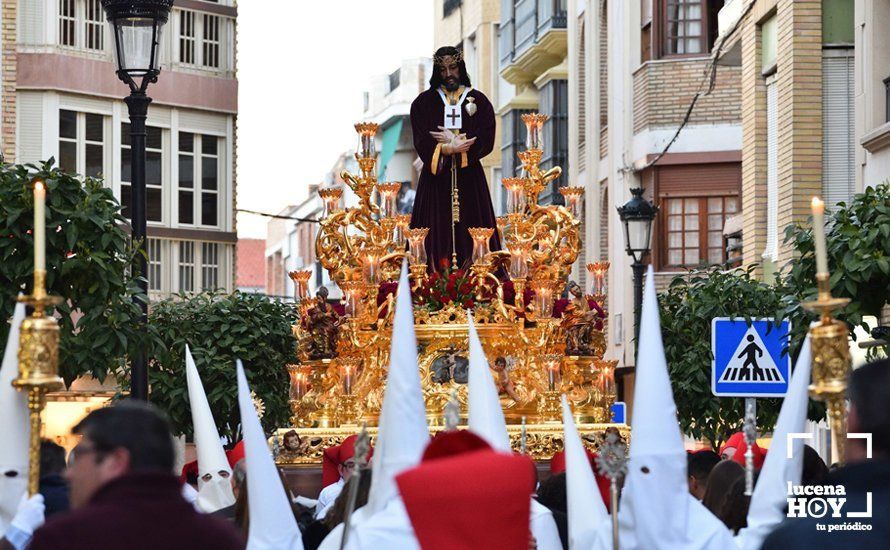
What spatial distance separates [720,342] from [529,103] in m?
36.3

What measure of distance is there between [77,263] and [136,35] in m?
1.66

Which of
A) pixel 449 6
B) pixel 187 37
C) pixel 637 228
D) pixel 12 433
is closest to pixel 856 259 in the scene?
pixel 12 433

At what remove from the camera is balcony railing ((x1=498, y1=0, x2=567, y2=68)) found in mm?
46406

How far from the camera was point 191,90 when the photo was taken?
41031mm

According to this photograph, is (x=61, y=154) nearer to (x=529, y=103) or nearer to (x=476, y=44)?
(x=529, y=103)

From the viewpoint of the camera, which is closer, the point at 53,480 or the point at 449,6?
the point at 53,480

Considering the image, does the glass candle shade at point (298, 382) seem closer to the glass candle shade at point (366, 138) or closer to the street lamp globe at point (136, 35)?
the glass candle shade at point (366, 138)

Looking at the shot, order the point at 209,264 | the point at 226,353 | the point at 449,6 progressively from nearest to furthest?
the point at 226,353, the point at 209,264, the point at 449,6

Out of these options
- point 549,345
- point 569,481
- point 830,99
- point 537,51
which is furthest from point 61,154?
point 569,481

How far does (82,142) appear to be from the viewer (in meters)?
39.6

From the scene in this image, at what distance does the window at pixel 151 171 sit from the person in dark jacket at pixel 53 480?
31.1m

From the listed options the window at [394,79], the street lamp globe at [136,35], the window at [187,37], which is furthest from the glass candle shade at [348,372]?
the window at [394,79]

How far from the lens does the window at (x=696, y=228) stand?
123 ft

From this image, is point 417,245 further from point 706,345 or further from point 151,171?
point 151,171
